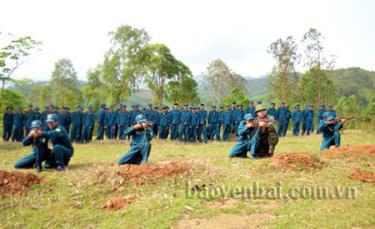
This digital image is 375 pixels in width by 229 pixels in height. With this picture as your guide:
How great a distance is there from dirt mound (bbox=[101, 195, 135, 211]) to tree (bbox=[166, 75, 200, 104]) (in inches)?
974

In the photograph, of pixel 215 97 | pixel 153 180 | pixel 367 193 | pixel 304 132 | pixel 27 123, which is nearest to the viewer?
pixel 367 193

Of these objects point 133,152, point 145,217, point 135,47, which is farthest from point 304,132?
point 135,47

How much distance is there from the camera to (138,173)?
24.7ft

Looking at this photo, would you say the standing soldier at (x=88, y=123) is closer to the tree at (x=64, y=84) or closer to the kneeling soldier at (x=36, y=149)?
the kneeling soldier at (x=36, y=149)

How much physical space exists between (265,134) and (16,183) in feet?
21.4

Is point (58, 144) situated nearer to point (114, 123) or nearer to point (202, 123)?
point (114, 123)

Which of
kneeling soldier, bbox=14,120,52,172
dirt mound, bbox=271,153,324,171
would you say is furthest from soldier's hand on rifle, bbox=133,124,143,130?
dirt mound, bbox=271,153,324,171

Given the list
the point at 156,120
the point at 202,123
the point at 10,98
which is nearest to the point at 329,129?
the point at 202,123

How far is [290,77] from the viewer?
105ft

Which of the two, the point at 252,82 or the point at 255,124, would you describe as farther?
the point at 252,82

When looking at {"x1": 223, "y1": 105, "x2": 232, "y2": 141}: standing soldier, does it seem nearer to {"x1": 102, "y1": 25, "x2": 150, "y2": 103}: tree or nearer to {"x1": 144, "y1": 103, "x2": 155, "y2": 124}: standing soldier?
{"x1": 144, "y1": 103, "x2": 155, "y2": 124}: standing soldier

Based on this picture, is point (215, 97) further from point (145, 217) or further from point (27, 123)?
point (145, 217)

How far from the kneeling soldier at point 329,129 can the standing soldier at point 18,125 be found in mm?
14860

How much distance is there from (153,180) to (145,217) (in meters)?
1.70
